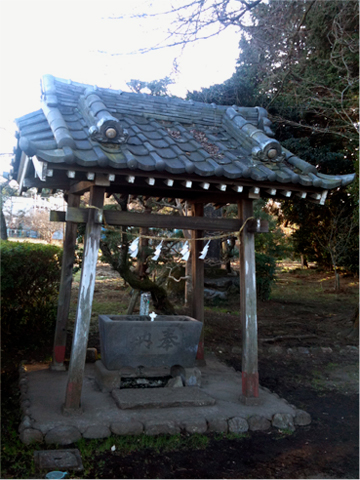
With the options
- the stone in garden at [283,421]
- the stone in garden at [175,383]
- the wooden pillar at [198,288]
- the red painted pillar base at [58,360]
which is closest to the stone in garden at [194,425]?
the stone in garden at [283,421]

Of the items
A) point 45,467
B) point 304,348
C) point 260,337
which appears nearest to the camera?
point 45,467

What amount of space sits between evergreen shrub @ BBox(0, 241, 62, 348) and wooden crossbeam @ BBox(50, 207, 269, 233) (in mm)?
2575

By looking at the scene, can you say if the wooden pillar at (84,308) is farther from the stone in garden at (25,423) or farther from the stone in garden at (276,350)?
the stone in garden at (276,350)

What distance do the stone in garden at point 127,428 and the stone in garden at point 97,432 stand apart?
0.26 feet

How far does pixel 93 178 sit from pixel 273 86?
882 centimetres

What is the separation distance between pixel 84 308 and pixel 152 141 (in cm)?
228

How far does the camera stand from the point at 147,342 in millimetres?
5738

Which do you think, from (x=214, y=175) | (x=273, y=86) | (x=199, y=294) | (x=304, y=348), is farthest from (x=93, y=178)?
(x=273, y=86)

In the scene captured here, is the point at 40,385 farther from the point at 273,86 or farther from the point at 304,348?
the point at 273,86

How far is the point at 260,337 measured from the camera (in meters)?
9.80

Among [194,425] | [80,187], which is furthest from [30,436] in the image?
[80,187]

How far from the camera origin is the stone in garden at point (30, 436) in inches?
161

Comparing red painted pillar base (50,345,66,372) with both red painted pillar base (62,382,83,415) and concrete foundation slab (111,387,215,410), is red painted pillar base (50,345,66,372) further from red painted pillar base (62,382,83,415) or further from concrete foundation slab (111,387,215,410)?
red painted pillar base (62,382,83,415)

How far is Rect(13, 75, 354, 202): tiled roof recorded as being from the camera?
438 cm
